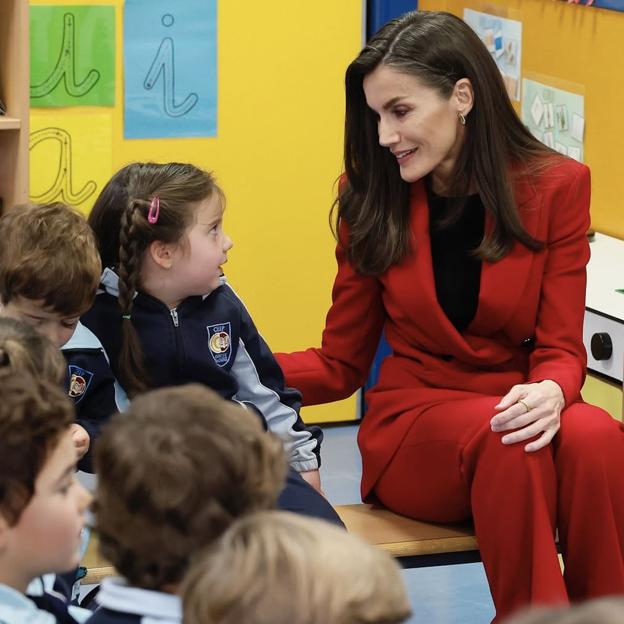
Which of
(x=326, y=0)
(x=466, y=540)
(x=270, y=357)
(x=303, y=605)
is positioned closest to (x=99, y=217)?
(x=270, y=357)

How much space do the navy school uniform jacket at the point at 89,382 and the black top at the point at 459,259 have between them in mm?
623

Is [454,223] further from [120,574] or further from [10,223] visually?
[120,574]

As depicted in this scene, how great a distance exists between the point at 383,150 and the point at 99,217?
537 mm

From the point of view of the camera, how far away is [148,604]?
1.34 metres

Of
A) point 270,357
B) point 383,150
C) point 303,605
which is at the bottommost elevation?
point 270,357

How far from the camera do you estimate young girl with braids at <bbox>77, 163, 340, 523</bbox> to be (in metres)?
2.28

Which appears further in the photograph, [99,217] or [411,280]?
[411,280]

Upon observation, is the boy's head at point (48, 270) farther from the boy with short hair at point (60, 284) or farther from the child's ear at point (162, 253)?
the child's ear at point (162, 253)

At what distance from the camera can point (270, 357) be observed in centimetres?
244

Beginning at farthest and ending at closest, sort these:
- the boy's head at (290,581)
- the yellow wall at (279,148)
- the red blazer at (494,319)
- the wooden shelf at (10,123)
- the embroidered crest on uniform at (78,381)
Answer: the yellow wall at (279,148) → the wooden shelf at (10,123) → the red blazer at (494,319) → the embroidered crest on uniform at (78,381) → the boy's head at (290,581)

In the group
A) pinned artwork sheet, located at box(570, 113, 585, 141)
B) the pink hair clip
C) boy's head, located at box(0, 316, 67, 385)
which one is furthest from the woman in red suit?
pinned artwork sheet, located at box(570, 113, 585, 141)

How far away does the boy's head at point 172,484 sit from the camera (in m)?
1.34

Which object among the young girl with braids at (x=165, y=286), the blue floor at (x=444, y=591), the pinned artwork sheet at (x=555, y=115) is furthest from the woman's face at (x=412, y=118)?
the pinned artwork sheet at (x=555, y=115)

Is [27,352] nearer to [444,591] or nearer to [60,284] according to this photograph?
[60,284]
